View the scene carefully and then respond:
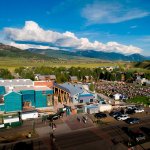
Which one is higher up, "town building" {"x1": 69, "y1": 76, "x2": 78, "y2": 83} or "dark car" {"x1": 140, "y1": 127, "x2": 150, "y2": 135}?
"town building" {"x1": 69, "y1": 76, "x2": 78, "y2": 83}

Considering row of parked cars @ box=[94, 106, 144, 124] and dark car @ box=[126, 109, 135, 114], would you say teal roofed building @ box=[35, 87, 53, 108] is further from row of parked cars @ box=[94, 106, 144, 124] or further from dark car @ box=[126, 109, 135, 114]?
dark car @ box=[126, 109, 135, 114]

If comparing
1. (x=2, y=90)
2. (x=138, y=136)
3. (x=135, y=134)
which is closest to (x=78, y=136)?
(x=135, y=134)

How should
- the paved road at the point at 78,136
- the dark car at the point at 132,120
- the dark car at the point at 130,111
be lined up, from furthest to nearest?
the dark car at the point at 130,111 → the dark car at the point at 132,120 → the paved road at the point at 78,136

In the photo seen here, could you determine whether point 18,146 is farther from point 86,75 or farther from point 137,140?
point 86,75

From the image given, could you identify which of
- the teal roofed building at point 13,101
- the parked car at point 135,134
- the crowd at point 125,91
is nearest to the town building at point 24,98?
the teal roofed building at point 13,101

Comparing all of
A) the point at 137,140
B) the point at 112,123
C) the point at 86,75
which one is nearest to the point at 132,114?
the point at 112,123

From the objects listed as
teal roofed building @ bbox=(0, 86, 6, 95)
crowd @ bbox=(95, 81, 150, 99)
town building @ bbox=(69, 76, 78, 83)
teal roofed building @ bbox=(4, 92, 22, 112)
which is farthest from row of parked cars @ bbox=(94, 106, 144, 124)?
town building @ bbox=(69, 76, 78, 83)

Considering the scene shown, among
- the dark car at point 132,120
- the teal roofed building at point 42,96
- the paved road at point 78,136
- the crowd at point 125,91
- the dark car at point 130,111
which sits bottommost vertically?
the paved road at point 78,136

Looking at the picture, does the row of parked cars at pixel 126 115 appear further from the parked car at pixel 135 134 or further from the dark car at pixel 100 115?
the parked car at pixel 135 134

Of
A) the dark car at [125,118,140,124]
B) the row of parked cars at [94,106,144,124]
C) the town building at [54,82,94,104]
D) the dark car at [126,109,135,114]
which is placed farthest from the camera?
the town building at [54,82,94,104]
